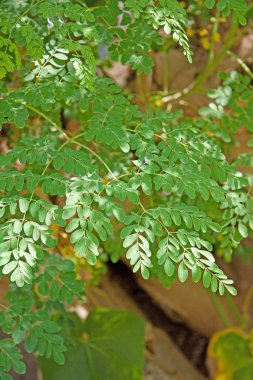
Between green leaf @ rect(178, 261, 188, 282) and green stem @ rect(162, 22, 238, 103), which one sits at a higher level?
green leaf @ rect(178, 261, 188, 282)

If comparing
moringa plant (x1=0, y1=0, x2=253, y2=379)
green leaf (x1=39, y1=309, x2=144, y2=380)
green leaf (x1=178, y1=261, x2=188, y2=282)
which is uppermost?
moringa plant (x1=0, y1=0, x2=253, y2=379)

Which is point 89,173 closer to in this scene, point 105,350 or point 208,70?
point 208,70

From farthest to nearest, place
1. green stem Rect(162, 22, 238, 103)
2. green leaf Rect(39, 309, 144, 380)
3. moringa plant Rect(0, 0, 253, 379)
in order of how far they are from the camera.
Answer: green leaf Rect(39, 309, 144, 380), green stem Rect(162, 22, 238, 103), moringa plant Rect(0, 0, 253, 379)

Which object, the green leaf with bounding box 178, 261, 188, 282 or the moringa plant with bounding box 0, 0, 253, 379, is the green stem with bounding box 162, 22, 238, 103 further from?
the green leaf with bounding box 178, 261, 188, 282

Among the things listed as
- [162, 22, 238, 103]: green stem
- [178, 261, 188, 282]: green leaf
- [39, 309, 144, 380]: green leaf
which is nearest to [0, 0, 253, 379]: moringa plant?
[178, 261, 188, 282]: green leaf

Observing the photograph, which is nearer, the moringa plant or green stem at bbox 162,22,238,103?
the moringa plant

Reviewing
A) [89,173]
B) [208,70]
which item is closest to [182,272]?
[89,173]

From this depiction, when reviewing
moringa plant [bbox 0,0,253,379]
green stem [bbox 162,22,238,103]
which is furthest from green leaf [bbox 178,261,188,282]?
green stem [bbox 162,22,238,103]

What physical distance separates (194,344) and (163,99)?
1329 millimetres

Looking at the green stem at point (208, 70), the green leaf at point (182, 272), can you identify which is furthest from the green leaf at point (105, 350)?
the green leaf at point (182, 272)

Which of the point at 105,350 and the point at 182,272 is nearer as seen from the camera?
the point at 182,272

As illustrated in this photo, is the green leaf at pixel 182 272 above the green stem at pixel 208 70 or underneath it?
above

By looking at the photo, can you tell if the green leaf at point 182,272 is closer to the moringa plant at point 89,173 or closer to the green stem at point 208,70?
the moringa plant at point 89,173

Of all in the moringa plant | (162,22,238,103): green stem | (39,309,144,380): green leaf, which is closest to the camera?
the moringa plant
